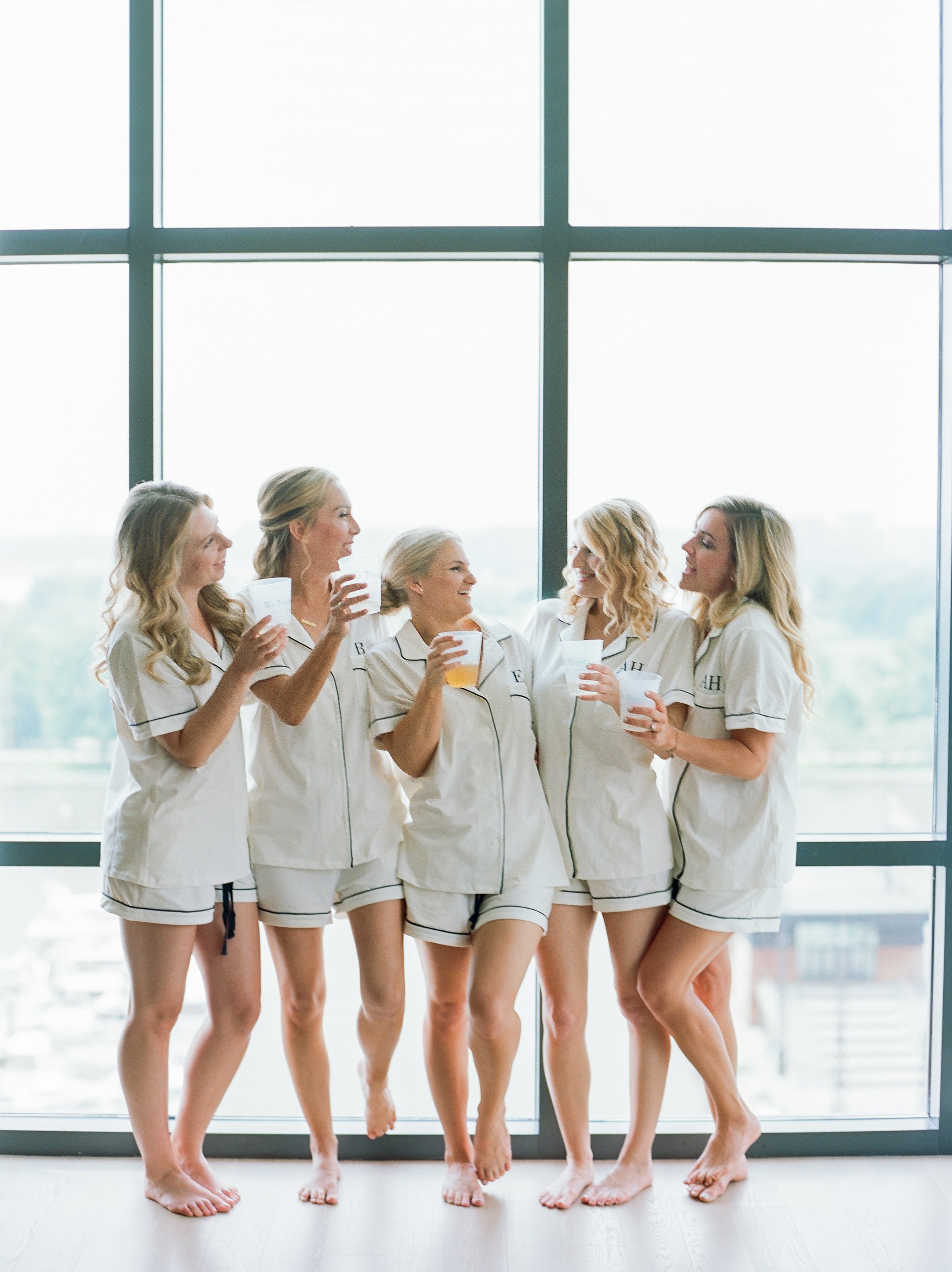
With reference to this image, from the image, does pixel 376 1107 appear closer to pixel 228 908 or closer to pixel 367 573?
pixel 228 908

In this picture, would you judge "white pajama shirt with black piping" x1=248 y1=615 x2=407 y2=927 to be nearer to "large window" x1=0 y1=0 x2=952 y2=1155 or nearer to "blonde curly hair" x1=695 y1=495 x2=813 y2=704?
"large window" x1=0 y1=0 x2=952 y2=1155

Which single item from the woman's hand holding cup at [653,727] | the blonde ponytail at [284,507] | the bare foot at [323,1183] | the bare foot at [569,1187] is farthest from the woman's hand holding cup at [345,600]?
the bare foot at [569,1187]

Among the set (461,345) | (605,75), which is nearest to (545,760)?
(461,345)

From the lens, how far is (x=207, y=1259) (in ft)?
6.31

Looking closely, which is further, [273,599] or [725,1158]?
[725,1158]

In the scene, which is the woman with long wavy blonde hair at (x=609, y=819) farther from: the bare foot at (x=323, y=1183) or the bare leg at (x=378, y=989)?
the bare foot at (x=323, y=1183)

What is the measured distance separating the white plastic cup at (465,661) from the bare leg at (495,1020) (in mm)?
518

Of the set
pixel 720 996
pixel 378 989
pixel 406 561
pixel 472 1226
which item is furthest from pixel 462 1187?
pixel 406 561

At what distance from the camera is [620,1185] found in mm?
2162

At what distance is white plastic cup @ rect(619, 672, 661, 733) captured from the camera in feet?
6.38

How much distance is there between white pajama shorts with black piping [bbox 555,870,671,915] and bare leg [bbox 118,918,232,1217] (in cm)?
82

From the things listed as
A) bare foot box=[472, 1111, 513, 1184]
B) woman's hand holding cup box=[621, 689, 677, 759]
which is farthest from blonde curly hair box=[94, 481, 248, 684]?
bare foot box=[472, 1111, 513, 1184]

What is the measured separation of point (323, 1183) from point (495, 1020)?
0.57 metres

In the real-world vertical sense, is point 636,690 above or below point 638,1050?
above
